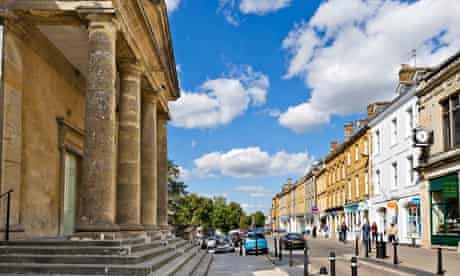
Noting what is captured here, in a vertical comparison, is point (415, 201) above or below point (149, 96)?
below

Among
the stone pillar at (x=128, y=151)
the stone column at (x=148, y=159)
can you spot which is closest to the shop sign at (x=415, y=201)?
the stone column at (x=148, y=159)

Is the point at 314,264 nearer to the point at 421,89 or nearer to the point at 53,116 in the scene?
the point at 53,116

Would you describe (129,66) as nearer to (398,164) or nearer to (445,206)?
(445,206)

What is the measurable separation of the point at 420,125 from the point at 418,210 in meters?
5.04

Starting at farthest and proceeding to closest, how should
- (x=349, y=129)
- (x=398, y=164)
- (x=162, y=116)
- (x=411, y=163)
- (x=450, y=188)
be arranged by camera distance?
(x=349, y=129), (x=398, y=164), (x=411, y=163), (x=162, y=116), (x=450, y=188)

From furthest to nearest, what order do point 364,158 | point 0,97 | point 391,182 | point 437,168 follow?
1. point 364,158
2. point 391,182
3. point 437,168
4. point 0,97

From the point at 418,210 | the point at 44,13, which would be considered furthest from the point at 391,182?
the point at 44,13

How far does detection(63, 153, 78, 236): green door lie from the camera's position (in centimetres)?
1850

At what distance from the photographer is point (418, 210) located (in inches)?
1166

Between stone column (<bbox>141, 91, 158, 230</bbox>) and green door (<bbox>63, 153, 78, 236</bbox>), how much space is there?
8.21 ft

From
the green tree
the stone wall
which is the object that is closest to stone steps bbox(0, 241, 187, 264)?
the stone wall

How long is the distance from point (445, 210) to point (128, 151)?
17.0 metres

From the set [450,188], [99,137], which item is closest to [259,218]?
[450,188]

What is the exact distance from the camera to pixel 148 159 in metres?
19.3
